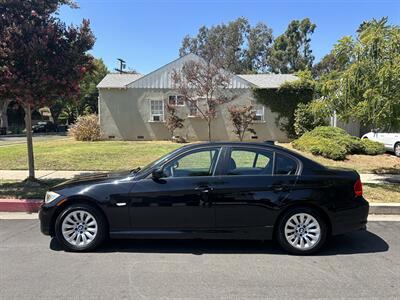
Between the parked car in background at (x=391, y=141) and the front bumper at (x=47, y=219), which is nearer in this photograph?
the front bumper at (x=47, y=219)

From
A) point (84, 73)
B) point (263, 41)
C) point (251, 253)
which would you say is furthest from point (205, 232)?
point (263, 41)

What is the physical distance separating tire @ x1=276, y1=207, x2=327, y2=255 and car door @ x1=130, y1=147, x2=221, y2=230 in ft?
3.28

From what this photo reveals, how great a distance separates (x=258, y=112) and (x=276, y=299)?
2096 centimetres

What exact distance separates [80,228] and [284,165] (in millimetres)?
3023

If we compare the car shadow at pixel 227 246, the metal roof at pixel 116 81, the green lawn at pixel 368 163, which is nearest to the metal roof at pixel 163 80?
the metal roof at pixel 116 81

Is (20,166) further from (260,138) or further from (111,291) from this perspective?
(260,138)

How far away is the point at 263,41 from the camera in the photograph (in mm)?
59281

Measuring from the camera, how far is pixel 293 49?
55.2m

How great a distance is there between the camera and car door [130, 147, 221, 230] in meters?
5.54

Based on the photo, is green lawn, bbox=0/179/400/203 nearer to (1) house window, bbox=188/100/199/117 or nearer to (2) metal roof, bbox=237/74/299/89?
(1) house window, bbox=188/100/199/117

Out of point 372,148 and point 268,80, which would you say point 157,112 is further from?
point 372,148

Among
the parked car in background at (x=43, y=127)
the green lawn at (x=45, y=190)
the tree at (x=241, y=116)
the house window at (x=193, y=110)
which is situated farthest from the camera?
the parked car in background at (x=43, y=127)

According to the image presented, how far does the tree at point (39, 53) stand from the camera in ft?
28.6

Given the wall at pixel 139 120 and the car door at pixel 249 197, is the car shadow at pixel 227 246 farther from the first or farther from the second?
the wall at pixel 139 120
